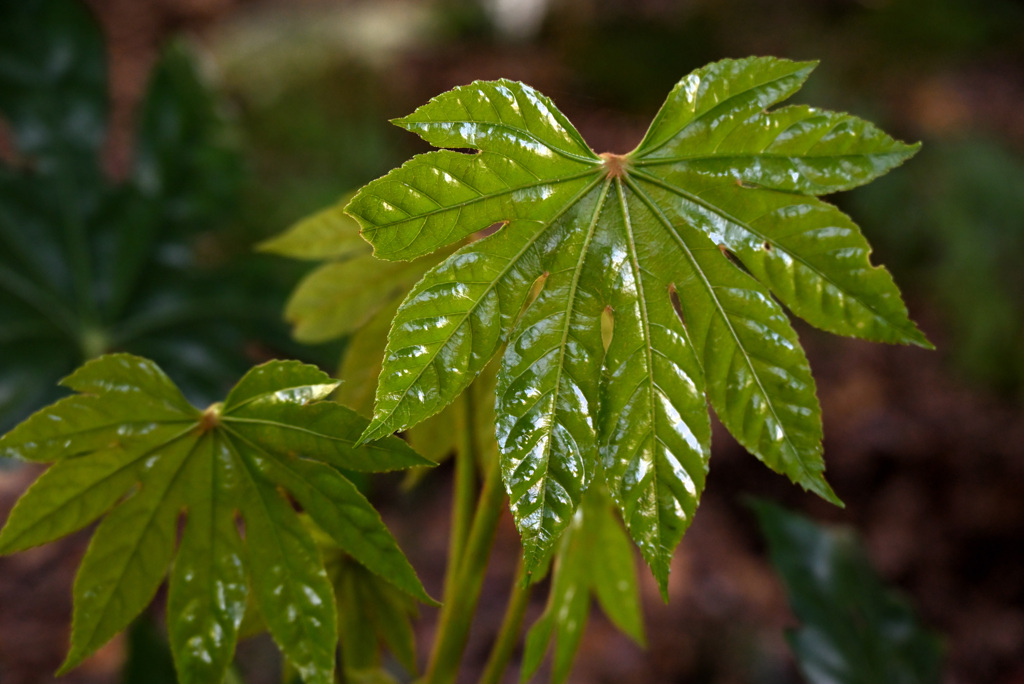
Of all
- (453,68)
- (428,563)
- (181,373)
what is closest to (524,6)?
(453,68)

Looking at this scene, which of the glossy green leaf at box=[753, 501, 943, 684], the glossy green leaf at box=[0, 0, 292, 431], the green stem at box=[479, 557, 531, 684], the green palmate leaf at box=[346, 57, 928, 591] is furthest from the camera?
the glossy green leaf at box=[0, 0, 292, 431]

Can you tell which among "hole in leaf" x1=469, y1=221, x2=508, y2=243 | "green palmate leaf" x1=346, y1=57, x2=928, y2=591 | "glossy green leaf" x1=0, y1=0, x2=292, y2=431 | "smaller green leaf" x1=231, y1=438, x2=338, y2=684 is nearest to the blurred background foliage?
"glossy green leaf" x1=0, y1=0, x2=292, y2=431

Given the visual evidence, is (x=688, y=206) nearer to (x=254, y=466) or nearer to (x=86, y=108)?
(x=254, y=466)

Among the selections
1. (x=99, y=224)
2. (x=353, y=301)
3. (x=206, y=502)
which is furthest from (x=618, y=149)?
(x=206, y=502)

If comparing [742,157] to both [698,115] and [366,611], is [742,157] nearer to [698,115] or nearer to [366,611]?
[698,115]

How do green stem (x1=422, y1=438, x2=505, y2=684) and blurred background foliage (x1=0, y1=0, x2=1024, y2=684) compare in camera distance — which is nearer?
green stem (x1=422, y1=438, x2=505, y2=684)

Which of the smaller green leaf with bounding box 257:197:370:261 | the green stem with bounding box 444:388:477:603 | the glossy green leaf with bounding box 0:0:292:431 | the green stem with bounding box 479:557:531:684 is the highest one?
the glossy green leaf with bounding box 0:0:292:431

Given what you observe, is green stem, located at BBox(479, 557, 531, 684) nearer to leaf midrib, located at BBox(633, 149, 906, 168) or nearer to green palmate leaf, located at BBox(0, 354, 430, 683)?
green palmate leaf, located at BBox(0, 354, 430, 683)

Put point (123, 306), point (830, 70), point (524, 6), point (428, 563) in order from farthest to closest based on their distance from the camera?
1. point (524, 6)
2. point (830, 70)
3. point (428, 563)
4. point (123, 306)
